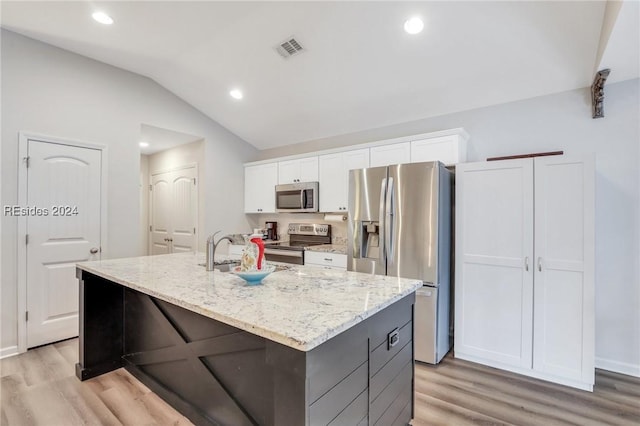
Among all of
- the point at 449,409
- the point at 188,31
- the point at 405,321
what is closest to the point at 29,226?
the point at 188,31

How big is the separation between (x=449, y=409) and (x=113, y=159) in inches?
164

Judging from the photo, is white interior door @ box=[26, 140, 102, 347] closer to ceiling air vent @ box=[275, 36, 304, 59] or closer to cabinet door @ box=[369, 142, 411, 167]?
ceiling air vent @ box=[275, 36, 304, 59]

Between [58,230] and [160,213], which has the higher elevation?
[160,213]

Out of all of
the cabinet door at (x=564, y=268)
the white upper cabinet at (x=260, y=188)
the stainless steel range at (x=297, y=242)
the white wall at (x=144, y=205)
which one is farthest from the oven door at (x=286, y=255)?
the white wall at (x=144, y=205)

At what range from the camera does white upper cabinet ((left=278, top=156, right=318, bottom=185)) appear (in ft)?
13.8

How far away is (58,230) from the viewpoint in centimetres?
330

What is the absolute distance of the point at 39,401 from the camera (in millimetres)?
2186

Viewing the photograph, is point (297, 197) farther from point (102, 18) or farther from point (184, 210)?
point (102, 18)

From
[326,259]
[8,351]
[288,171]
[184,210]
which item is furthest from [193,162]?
[8,351]

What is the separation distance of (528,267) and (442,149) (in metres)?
1.31

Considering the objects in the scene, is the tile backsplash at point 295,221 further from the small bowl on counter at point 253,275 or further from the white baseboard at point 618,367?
the white baseboard at point 618,367

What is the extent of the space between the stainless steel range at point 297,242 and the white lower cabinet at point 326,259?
105mm

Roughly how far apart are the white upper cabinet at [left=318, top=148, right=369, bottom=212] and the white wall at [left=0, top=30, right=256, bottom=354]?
1.65m

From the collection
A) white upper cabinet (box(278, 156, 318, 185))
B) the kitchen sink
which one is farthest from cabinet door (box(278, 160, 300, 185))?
the kitchen sink
